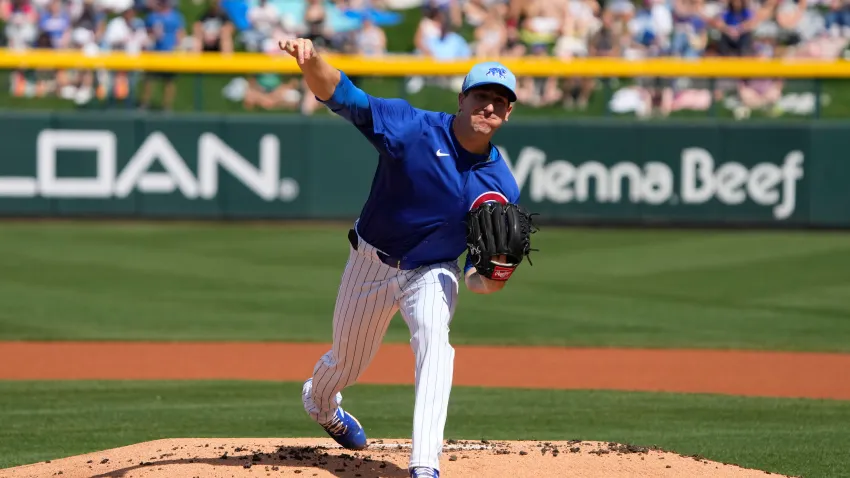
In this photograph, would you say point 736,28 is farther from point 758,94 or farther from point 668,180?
point 668,180

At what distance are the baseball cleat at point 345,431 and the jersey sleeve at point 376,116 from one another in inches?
54.8

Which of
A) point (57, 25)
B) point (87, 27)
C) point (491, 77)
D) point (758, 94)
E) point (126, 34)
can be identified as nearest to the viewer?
point (491, 77)

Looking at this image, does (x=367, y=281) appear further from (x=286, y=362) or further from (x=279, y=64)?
(x=279, y=64)

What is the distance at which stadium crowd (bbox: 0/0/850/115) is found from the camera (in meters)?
16.7

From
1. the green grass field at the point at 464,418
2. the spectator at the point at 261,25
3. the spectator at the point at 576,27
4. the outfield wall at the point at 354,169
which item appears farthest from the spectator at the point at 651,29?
the green grass field at the point at 464,418

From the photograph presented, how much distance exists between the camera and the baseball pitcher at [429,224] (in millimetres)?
5438

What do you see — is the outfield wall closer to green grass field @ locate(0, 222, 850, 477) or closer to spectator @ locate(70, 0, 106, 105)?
green grass field @ locate(0, 222, 850, 477)

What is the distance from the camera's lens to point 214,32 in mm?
17797

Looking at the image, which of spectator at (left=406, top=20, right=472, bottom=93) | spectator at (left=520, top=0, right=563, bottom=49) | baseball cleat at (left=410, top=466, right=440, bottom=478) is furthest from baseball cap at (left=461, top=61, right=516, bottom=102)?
spectator at (left=520, top=0, right=563, bottom=49)

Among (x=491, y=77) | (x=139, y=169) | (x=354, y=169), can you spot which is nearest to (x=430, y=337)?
(x=491, y=77)

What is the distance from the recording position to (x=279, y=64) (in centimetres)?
1627

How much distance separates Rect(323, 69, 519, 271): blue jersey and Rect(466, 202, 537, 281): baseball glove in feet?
0.41

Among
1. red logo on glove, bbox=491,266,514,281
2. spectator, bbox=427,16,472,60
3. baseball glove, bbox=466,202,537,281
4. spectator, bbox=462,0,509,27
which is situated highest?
spectator, bbox=462,0,509,27

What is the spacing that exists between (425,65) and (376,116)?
1098cm
